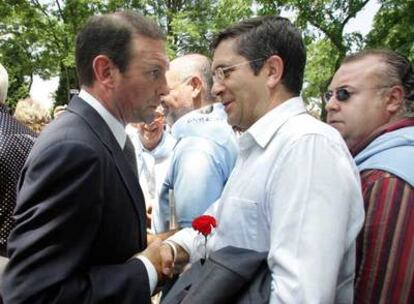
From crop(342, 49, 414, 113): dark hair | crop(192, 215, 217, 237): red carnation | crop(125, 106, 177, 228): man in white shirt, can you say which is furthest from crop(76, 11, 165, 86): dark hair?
crop(125, 106, 177, 228): man in white shirt

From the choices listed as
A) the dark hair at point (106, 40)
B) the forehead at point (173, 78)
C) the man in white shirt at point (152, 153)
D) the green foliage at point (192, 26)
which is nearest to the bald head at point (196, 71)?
the forehead at point (173, 78)

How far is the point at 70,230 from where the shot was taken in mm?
1752

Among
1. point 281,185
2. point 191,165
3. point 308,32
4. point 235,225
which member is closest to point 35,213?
point 235,225

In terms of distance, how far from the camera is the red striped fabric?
76.4 inches

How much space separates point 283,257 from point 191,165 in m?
1.43

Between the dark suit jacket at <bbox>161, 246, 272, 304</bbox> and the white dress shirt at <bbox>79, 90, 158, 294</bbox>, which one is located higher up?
the white dress shirt at <bbox>79, 90, 158, 294</bbox>

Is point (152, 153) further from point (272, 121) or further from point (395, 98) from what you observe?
point (272, 121)

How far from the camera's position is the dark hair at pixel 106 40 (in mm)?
2129

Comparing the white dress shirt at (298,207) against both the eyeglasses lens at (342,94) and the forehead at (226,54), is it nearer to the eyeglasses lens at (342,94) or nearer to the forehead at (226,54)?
the forehead at (226,54)

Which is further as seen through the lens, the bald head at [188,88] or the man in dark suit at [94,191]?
the bald head at [188,88]

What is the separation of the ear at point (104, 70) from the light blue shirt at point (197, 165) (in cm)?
101

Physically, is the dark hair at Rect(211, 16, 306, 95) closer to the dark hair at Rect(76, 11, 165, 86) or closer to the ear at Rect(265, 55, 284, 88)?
the ear at Rect(265, 55, 284, 88)

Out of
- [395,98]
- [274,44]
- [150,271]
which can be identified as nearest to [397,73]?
[395,98]

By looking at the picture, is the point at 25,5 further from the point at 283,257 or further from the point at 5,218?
the point at 283,257
